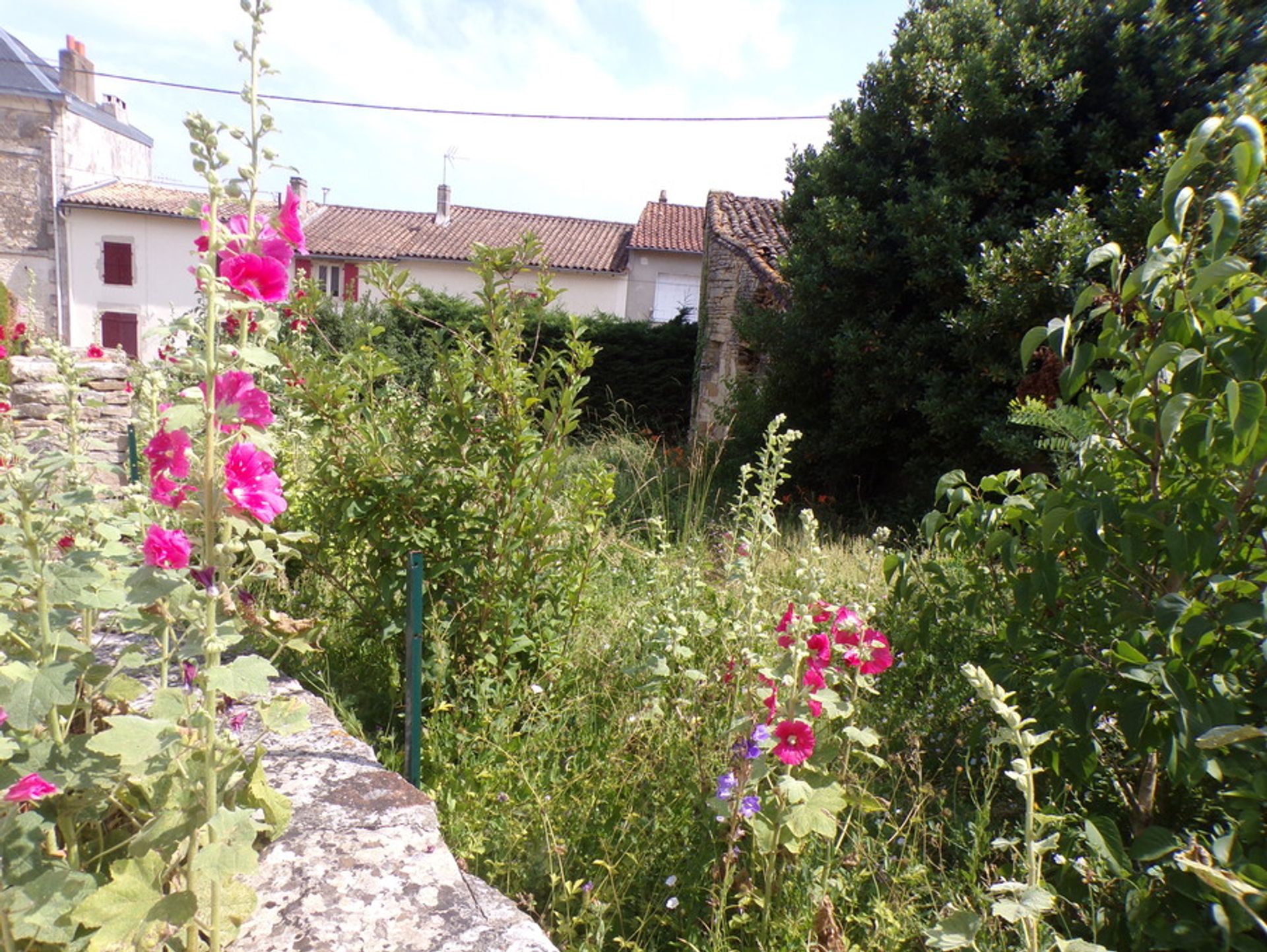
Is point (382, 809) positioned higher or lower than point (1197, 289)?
lower

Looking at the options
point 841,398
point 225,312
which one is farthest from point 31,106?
point 225,312

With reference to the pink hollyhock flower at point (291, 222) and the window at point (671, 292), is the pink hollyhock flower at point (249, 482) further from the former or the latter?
the window at point (671, 292)

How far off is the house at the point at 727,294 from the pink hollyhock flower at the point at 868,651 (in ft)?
22.0

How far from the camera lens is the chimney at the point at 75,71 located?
23562mm

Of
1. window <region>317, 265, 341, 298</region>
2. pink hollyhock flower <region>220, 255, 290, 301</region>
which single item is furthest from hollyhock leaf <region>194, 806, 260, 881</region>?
window <region>317, 265, 341, 298</region>

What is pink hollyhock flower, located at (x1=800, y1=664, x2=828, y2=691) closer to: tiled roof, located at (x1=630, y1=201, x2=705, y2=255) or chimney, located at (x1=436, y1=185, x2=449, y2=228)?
tiled roof, located at (x1=630, y1=201, x2=705, y2=255)

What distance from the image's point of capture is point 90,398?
6.84 meters

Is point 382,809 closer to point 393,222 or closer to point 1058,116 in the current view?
point 1058,116

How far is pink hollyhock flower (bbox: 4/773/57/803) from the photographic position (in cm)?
113

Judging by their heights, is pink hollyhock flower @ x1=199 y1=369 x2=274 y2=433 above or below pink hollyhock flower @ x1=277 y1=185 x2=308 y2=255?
below

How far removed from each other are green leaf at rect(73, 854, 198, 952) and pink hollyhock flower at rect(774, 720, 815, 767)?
1.11 meters

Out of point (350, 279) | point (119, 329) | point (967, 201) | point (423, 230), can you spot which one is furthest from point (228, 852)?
point (423, 230)

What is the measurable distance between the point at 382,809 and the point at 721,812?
28.7 inches

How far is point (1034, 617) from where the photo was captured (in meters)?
2.02
